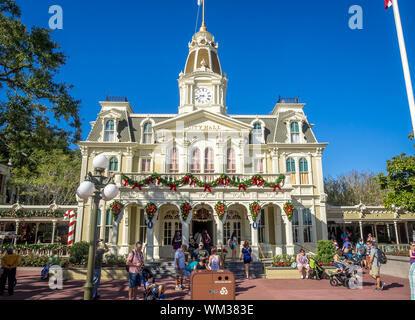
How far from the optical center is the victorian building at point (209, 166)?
19.4 metres

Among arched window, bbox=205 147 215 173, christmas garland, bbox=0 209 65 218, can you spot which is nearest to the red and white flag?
arched window, bbox=205 147 215 173

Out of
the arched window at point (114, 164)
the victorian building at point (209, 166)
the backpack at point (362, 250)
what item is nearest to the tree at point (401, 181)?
the backpack at point (362, 250)

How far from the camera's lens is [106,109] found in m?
27.2

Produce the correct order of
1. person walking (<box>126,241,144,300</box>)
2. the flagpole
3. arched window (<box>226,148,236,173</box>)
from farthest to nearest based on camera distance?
arched window (<box>226,148,236,173</box>) < person walking (<box>126,241,144,300</box>) < the flagpole

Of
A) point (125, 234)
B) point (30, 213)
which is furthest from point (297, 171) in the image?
point (30, 213)

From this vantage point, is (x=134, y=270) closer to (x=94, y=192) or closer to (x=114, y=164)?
(x=94, y=192)

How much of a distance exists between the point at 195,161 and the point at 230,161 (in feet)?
9.87

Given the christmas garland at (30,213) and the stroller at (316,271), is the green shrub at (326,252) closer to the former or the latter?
the stroller at (316,271)

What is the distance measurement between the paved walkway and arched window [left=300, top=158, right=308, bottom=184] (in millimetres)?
11828

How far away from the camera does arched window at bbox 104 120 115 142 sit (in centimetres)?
2544

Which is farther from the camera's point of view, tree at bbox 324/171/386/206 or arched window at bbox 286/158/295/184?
tree at bbox 324/171/386/206

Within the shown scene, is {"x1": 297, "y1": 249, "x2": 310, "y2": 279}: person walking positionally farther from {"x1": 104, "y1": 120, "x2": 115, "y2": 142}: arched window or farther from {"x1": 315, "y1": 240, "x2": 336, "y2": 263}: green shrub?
{"x1": 104, "y1": 120, "x2": 115, "y2": 142}: arched window

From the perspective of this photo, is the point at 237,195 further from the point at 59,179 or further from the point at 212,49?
the point at 59,179
